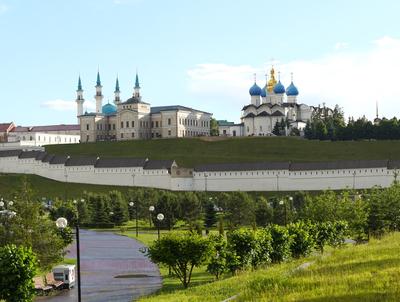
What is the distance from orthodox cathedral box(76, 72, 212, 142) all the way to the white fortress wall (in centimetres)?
2802

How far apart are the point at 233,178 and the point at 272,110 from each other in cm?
4189

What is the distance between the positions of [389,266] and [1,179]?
82.8 metres

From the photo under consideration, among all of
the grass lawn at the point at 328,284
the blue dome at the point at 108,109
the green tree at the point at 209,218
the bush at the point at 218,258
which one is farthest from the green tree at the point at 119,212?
the blue dome at the point at 108,109

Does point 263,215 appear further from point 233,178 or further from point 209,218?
point 233,178

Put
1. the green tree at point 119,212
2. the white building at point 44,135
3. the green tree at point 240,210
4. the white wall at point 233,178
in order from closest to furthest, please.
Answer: the green tree at point 240,210 < the green tree at point 119,212 < the white wall at point 233,178 < the white building at point 44,135

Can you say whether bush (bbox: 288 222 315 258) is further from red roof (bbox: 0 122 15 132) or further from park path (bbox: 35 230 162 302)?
red roof (bbox: 0 122 15 132)

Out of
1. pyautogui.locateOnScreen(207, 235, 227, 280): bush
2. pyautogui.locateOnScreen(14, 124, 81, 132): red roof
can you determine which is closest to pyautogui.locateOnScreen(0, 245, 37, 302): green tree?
pyautogui.locateOnScreen(207, 235, 227, 280): bush

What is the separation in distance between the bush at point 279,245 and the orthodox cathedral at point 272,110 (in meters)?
95.8

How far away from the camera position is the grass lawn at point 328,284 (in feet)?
39.2

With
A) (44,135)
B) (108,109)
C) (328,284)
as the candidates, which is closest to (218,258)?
(328,284)

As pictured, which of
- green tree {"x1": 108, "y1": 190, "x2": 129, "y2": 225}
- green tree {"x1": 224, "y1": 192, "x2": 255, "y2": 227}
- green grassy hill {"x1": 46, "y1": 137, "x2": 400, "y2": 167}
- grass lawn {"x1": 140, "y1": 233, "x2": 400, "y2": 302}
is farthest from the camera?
green grassy hill {"x1": 46, "y1": 137, "x2": 400, "y2": 167}

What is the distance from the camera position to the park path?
1947cm

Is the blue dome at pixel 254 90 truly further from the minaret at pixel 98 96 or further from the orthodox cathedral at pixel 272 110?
the minaret at pixel 98 96

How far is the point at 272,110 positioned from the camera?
120188 mm
